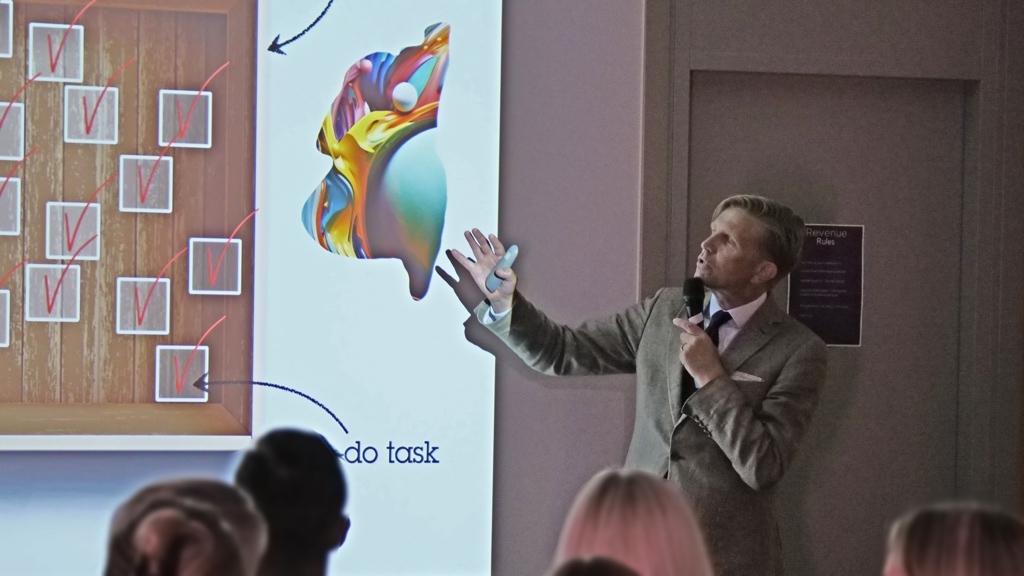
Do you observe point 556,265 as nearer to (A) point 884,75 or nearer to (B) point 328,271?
(B) point 328,271

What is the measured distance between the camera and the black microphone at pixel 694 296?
3.10m

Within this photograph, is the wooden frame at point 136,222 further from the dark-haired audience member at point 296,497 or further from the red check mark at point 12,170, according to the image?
the dark-haired audience member at point 296,497

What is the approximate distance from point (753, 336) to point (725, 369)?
13 centimetres

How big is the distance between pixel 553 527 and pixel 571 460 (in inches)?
9.6

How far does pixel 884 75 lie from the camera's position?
3.88 m

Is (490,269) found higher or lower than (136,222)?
lower

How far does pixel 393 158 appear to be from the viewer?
150 inches

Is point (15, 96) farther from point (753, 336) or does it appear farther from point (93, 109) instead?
point (753, 336)

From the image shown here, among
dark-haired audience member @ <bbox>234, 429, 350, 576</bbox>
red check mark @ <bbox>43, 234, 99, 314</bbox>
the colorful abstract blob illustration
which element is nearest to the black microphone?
the colorful abstract blob illustration

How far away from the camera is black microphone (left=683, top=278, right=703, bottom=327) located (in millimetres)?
3102

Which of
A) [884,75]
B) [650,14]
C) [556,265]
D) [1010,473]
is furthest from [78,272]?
[1010,473]

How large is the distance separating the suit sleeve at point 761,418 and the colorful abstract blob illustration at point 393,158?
1273mm

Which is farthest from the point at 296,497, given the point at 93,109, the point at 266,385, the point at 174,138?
the point at 93,109

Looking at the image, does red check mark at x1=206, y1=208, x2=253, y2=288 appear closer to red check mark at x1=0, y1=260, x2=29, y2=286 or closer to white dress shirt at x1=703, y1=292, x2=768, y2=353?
red check mark at x1=0, y1=260, x2=29, y2=286
